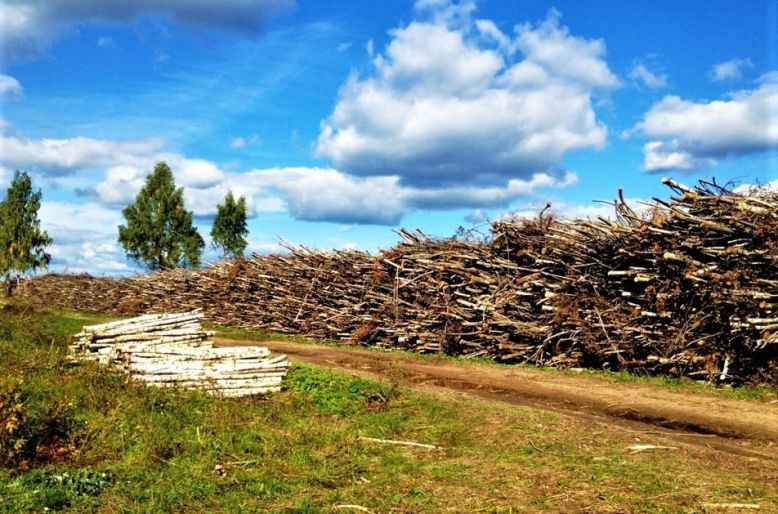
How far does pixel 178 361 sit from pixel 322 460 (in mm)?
3802

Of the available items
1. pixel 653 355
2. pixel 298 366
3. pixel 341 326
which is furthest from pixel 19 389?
pixel 341 326

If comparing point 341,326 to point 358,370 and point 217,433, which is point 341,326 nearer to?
point 358,370

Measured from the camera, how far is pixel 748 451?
256 inches

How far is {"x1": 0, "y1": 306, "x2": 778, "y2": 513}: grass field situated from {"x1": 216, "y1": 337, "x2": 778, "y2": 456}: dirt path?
2.91 ft

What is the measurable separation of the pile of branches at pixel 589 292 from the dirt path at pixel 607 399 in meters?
1.02

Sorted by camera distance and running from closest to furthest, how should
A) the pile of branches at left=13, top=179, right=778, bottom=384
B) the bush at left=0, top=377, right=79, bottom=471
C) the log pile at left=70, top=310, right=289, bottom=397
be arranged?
the bush at left=0, top=377, right=79, bottom=471
the log pile at left=70, top=310, right=289, bottom=397
the pile of branches at left=13, top=179, right=778, bottom=384

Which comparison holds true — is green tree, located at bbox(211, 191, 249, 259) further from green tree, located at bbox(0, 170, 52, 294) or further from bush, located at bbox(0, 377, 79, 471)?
bush, located at bbox(0, 377, 79, 471)

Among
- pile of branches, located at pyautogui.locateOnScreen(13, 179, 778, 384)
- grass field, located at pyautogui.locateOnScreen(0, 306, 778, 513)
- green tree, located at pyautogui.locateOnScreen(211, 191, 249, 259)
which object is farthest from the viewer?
green tree, located at pyautogui.locateOnScreen(211, 191, 249, 259)

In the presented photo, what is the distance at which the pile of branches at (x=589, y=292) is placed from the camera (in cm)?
990

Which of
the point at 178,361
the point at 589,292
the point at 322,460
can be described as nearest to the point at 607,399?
the point at 589,292

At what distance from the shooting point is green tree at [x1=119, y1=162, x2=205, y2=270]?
39812 millimetres

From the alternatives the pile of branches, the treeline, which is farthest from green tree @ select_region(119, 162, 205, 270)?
the pile of branches

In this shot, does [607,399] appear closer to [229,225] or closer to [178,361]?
[178,361]

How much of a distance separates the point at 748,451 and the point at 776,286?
157 inches
